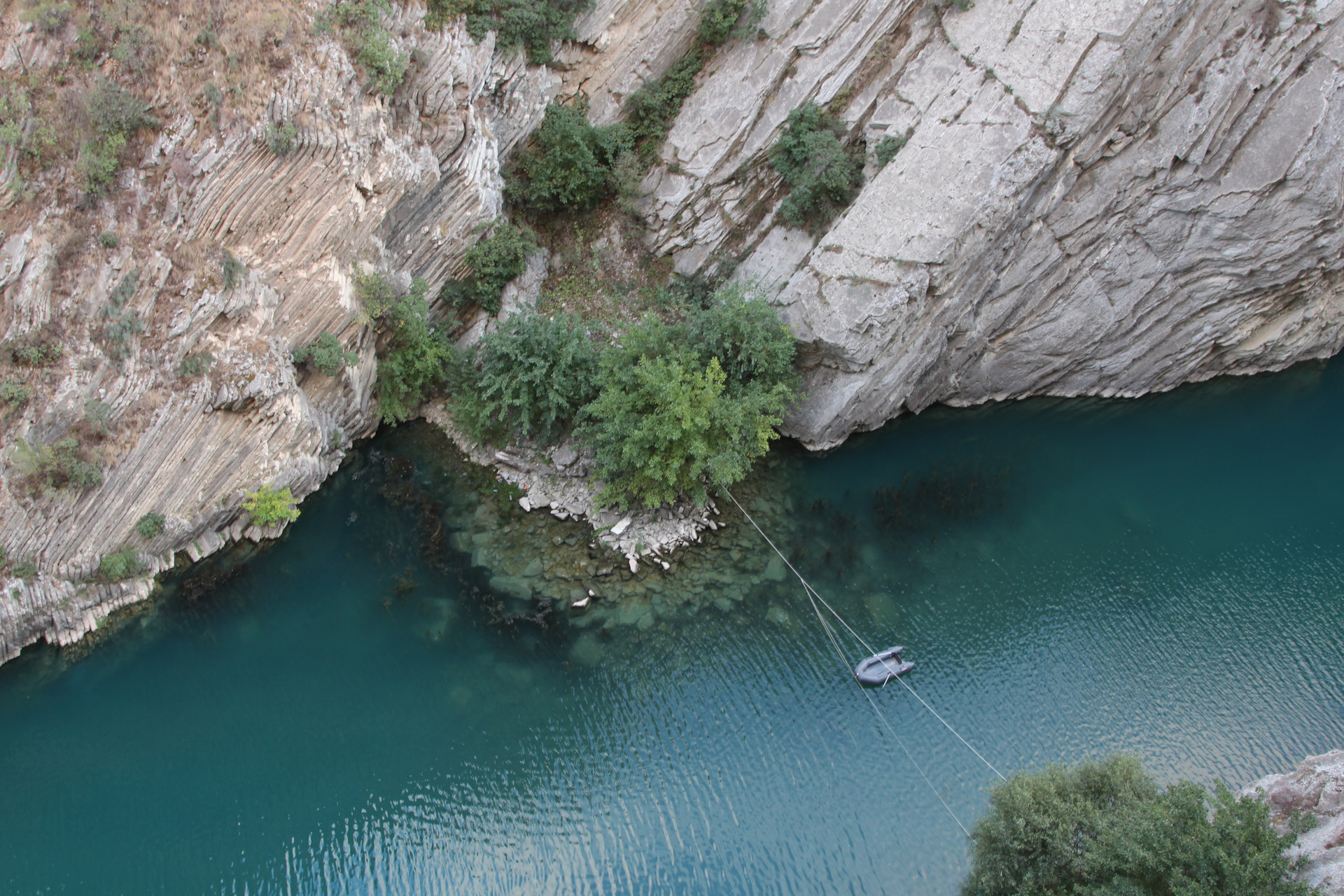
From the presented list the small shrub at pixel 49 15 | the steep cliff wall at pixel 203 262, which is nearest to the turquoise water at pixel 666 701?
the steep cliff wall at pixel 203 262

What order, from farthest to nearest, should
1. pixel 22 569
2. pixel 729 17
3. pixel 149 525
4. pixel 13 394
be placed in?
pixel 729 17 → pixel 149 525 → pixel 22 569 → pixel 13 394

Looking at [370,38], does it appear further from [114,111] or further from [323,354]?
[323,354]

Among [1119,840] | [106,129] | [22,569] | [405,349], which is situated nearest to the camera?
[1119,840]

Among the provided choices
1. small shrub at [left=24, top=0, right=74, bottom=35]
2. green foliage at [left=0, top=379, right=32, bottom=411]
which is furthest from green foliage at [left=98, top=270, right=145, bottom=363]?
small shrub at [left=24, top=0, right=74, bottom=35]

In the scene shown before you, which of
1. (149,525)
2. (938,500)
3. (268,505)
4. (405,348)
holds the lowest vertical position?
(938,500)

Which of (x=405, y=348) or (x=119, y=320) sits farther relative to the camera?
(x=405, y=348)

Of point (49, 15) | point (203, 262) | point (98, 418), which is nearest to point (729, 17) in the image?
point (203, 262)
